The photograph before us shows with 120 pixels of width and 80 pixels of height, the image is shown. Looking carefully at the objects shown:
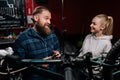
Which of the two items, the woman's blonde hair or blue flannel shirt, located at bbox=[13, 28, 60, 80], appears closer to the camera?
blue flannel shirt, located at bbox=[13, 28, 60, 80]

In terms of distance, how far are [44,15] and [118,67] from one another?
1.59m

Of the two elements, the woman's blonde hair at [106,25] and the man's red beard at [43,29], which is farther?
the woman's blonde hair at [106,25]

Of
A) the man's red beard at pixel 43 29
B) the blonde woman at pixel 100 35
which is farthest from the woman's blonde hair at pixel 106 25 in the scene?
the man's red beard at pixel 43 29

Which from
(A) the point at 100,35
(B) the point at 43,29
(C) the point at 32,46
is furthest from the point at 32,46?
(A) the point at 100,35

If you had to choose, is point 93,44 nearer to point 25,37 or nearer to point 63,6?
point 25,37

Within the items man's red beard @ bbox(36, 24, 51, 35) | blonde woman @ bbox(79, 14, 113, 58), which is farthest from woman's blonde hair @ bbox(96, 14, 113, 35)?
man's red beard @ bbox(36, 24, 51, 35)

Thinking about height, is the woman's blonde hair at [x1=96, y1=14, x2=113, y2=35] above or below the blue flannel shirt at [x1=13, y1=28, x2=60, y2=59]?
above

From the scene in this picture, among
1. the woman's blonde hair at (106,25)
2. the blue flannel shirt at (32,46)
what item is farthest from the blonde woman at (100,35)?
the blue flannel shirt at (32,46)

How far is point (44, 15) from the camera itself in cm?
235

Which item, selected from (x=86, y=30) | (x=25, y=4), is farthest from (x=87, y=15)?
(x=25, y=4)

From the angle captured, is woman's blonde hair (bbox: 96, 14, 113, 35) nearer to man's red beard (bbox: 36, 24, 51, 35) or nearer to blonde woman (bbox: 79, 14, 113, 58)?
blonde woman (bbox: 79, 14, 113, 58)

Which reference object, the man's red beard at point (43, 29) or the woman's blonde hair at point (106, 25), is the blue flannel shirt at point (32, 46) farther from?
the woman's blonde hair at point (106, 25)

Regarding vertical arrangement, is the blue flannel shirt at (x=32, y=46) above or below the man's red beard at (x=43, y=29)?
below

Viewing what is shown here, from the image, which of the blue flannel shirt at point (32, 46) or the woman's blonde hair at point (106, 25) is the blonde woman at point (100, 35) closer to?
the woman's blonde hair at point (106, 25)
